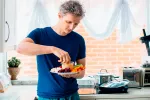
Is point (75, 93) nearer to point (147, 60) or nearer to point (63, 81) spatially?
point (63, 81)

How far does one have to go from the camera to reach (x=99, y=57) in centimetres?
277

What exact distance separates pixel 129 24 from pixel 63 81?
1.16 meters

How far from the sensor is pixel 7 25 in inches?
76.4

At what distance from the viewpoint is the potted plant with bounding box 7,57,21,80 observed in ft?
8.46

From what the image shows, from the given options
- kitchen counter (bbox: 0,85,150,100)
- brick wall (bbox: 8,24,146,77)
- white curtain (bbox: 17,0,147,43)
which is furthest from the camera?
brick wall (bbox: 8,24,146,77)

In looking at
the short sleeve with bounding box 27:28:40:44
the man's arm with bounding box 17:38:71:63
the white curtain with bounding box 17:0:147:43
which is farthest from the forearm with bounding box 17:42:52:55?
the white curtain with bounding box 17:0:147:43

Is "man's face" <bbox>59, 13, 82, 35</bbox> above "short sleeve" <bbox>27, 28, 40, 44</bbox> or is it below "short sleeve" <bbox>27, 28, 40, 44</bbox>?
above

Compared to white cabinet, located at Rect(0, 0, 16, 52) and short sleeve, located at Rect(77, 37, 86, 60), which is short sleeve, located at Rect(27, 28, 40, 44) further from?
short sleeve, located at Rect(77, 37, 86, 60)

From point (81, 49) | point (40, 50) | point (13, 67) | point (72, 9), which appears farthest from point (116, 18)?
point (40, 50)

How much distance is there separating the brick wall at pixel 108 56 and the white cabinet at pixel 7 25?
55 centimetres

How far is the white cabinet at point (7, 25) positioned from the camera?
171 centimetres

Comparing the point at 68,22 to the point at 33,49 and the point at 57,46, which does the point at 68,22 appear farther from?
the point at 33,49

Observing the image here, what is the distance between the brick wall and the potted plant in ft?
0.45

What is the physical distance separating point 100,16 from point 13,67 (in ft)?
3.24
